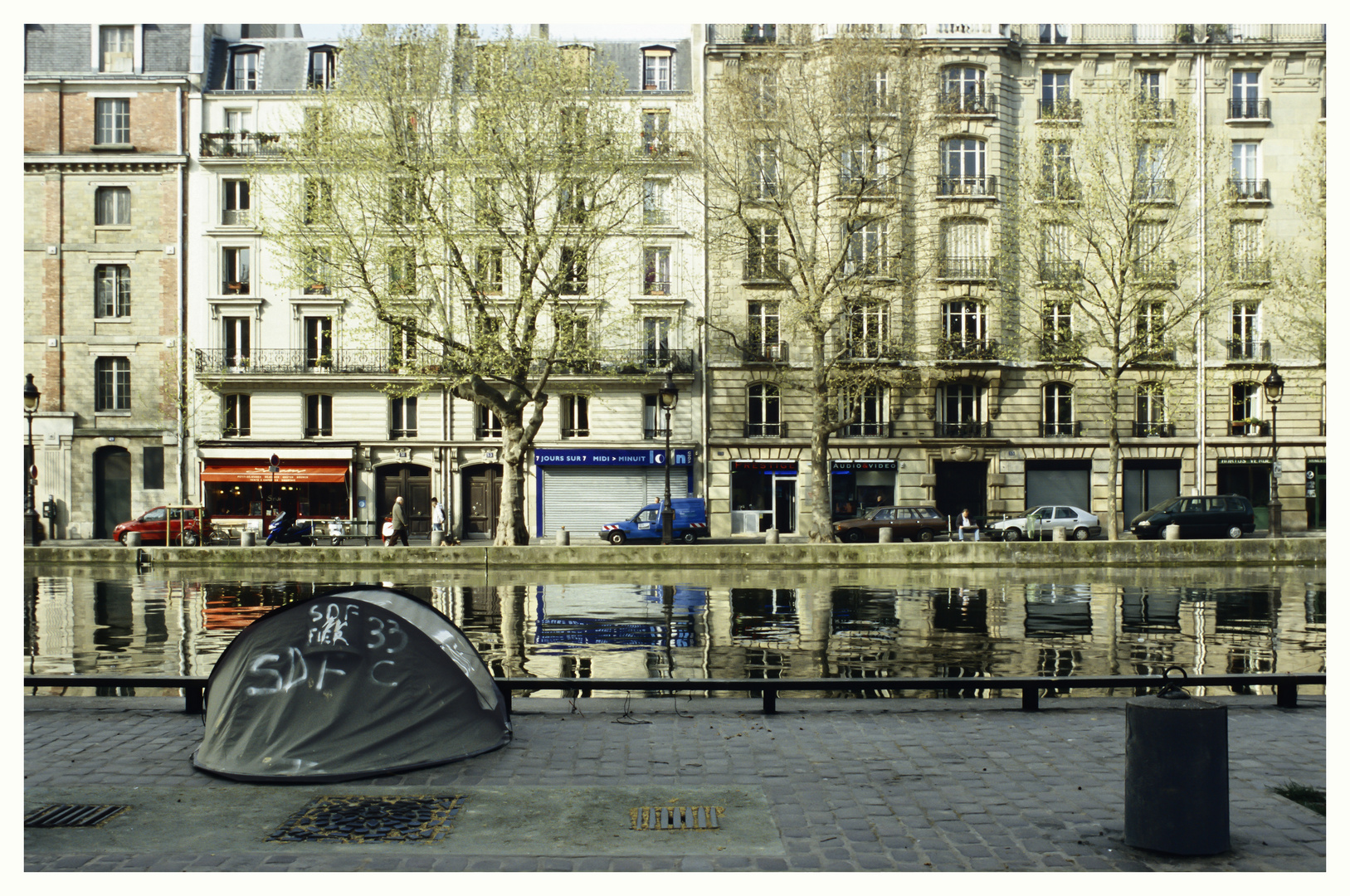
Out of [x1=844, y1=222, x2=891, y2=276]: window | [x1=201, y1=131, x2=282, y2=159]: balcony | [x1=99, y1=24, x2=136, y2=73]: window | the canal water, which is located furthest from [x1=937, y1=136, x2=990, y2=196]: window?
[x1=99, y1=24, x2=136, y2=73]: window

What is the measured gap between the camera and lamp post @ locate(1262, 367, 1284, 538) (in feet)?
91.7

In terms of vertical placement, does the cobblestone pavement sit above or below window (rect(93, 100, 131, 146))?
below

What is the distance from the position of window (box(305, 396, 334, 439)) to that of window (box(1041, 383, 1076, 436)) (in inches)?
1123

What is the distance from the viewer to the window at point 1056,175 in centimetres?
3262

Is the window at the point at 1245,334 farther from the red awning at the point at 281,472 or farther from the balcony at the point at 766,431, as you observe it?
the red awning at the point at 281,472

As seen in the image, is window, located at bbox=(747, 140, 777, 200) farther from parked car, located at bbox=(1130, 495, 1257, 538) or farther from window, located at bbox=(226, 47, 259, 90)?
window, located at bbox=(226, 47, 259, 90)

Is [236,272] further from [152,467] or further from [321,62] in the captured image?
[321,62]

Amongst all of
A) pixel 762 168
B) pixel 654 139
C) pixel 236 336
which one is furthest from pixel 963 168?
pixel 236 336

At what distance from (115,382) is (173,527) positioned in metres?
9.65

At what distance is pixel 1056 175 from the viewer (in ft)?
107

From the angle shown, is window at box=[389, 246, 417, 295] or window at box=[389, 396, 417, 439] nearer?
window at box=[389, 246, 417, 295]

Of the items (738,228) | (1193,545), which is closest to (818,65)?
(738,228)

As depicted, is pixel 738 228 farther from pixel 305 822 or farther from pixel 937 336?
pixel 305 822

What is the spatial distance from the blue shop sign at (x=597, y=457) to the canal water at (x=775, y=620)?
14.1 metres
